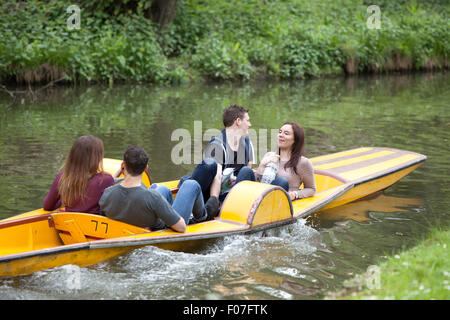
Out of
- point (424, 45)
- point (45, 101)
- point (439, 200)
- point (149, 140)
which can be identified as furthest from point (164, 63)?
point (439, 200)

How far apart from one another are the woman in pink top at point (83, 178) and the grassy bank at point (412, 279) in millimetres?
2204

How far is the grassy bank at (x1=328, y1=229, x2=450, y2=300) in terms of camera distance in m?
3.91

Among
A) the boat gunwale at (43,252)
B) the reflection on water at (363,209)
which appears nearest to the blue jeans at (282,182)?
the reflection on water at (363,209)

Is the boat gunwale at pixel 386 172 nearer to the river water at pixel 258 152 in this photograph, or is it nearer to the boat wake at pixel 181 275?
the river water at pixel 258 152

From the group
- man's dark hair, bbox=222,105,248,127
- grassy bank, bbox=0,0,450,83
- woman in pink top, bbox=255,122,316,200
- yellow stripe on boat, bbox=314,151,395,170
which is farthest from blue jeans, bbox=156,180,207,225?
grassy bank, bbox=0,0,450,83

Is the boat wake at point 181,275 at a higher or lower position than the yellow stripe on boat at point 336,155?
lower

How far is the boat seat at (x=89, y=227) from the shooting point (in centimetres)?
508

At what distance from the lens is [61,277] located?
4.72 meters

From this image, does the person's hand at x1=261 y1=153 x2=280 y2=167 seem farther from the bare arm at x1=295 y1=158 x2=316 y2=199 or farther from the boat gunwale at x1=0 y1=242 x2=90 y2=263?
the boat gunwale at x1=0 y1=242 x2=90 y2=263

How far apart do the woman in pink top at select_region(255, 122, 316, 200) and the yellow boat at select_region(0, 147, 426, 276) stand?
0.16 m
